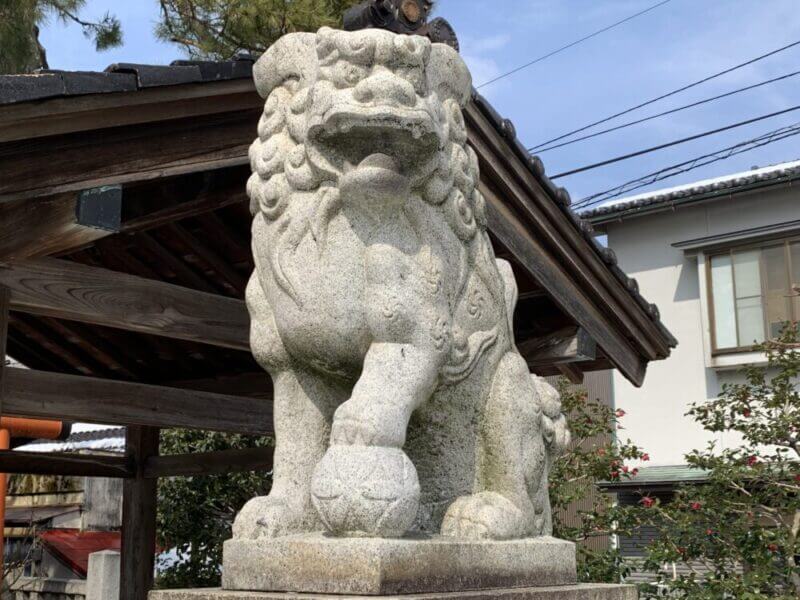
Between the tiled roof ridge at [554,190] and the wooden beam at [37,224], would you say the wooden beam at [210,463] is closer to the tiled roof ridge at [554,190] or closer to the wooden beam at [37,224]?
the tiled roof ridge at [554,190]

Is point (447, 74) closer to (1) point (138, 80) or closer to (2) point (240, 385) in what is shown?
(1) point (138, 80)

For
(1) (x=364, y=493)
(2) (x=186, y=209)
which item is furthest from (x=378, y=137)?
(2) (x=186, y=209)

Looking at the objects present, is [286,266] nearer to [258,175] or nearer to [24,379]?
[258,175]

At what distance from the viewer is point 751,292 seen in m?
12.7

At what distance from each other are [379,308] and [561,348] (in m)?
3.66

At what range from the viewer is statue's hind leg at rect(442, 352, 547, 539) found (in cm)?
276

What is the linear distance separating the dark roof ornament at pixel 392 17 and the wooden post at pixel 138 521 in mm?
5576

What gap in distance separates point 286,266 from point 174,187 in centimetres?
298

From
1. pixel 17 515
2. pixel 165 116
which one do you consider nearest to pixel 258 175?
pixel 165 116

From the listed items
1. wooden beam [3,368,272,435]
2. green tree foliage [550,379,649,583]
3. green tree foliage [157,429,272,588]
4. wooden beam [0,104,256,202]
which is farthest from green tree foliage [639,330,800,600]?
green tree foliage [157,429,272,588]

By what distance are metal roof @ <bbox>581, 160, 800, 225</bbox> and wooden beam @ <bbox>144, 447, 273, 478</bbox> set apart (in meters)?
7.31

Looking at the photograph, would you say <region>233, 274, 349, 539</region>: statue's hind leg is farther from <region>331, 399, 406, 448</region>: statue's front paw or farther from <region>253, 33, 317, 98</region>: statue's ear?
<region>253, 33, 317, 98</region>: statue's ear

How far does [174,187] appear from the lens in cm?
546

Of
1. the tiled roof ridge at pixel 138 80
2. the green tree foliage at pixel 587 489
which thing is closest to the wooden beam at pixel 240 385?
the green tree foliage at pixel 587 489
